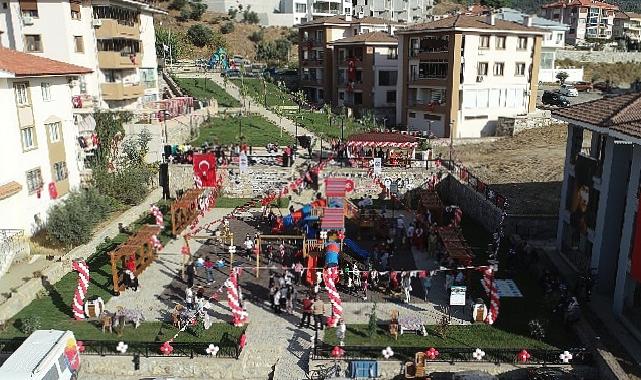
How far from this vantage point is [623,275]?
814 inches

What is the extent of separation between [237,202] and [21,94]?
15.2 m

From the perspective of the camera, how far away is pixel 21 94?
94.4ft

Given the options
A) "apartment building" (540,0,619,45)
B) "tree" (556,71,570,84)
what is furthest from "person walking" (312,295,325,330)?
"apartment building" (540,0,619,45)

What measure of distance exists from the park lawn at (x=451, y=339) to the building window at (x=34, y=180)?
18.6 meters

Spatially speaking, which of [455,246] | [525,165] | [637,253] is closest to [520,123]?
[525,165]

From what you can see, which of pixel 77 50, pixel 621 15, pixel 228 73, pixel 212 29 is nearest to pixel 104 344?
pixel 77 50

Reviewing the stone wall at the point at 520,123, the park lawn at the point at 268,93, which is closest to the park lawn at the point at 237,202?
the stone wall at the point at 520,123

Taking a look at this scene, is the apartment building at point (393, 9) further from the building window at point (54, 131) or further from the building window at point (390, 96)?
the building window at point (54, 131)

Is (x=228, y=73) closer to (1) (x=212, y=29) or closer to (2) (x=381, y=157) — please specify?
(1) (x=212, y=29)

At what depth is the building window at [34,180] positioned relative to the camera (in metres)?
29.0

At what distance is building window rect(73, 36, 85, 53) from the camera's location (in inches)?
1841

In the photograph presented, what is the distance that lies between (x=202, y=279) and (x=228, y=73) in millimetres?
61010

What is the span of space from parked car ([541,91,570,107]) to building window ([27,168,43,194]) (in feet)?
181

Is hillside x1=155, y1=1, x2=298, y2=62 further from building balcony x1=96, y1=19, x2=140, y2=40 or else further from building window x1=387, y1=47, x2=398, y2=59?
building balcony x1=96, y1=19, x2=140, y2=40
